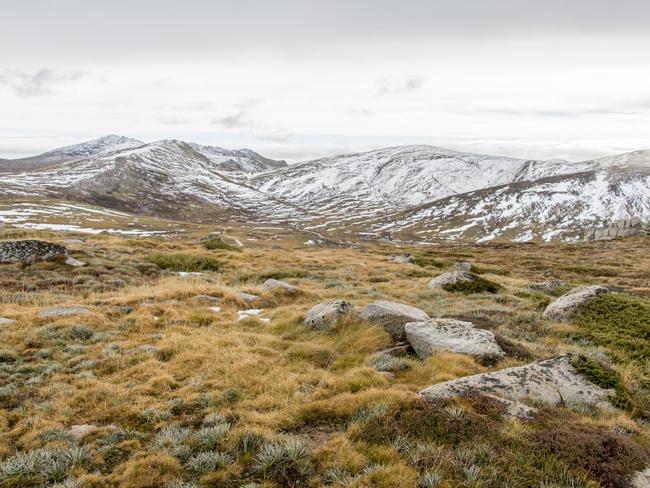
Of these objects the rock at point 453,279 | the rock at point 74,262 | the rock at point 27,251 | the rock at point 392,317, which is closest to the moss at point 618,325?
the rock at point 392,317

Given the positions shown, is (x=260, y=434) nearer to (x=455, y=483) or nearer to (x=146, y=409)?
(x=146, y=409)

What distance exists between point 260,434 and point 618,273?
57269 millimetres

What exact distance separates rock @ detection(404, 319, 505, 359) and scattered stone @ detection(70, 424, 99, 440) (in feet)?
22.9

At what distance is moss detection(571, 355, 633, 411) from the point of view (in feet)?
26.2

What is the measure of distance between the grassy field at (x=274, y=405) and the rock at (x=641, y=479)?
7 centimetres

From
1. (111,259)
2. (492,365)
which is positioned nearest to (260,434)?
(492,365)

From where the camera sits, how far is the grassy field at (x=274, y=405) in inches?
229

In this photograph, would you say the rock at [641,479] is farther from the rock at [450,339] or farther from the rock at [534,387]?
the rock at [450,339]

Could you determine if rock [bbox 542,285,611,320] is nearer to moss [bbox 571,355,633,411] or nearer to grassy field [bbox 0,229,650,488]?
grassy field [bbox 0,229,650,488]

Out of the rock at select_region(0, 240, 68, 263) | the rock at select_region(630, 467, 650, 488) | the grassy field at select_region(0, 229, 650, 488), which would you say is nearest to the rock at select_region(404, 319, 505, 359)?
the grassy field at select_region(0, 229, 650, 488)

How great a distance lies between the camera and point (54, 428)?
7.21 m

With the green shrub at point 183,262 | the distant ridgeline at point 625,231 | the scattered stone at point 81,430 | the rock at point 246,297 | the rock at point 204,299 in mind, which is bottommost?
the distant ridgeline at point 625,231

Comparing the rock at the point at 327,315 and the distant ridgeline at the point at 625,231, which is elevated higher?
the rock at the point at 327,315

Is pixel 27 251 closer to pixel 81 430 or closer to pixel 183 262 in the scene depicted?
pixel 183 262
